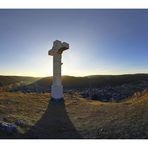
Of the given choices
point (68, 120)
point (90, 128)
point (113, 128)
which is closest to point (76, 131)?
point (90, 128)

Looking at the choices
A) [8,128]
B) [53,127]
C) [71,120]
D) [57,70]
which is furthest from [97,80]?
[8,128]

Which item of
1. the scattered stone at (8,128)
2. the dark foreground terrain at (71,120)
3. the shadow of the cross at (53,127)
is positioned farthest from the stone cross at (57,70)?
the scattered stone at (8,128)

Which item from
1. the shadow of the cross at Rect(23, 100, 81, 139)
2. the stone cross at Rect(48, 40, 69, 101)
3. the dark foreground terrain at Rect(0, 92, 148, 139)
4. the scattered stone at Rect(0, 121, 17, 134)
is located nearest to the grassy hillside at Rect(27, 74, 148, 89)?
the stone cross at Rect(48, 40, 69, 101)

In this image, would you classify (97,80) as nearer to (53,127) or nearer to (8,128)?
(53,127)

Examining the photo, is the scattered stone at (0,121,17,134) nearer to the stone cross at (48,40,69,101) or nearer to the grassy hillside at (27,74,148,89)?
the stone cross at (48,40,69,101)

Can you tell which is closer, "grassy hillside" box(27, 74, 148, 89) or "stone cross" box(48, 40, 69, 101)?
"stone cross" box(48, 40, 69, 101)

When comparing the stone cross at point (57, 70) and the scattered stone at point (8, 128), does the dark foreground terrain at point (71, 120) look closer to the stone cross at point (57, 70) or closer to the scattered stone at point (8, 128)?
the scattered stone at point (8, 128)

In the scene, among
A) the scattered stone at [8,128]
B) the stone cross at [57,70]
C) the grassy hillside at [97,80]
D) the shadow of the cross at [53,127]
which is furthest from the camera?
the grassy hillside at [97,80]
